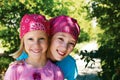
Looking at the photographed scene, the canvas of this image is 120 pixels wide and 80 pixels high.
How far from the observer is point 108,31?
617cm

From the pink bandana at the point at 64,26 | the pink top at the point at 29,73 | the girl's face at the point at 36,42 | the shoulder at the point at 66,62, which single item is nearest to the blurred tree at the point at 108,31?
the shoulder at the point at 66,62

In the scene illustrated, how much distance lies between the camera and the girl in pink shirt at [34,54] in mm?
3068

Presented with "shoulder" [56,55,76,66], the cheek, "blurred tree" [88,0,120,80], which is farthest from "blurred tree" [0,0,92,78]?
the cheek

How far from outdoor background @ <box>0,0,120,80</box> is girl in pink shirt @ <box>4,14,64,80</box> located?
81.6 inches

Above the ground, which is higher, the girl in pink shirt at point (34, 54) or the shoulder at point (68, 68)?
the girl in pink shirt at point (34, 54)

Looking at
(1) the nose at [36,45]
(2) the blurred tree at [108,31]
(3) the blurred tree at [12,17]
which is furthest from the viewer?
(3) the blurred tree at [12,17]

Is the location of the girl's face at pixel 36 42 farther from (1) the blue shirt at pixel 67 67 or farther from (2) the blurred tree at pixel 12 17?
(2) the blurred tree at pixel 12 17

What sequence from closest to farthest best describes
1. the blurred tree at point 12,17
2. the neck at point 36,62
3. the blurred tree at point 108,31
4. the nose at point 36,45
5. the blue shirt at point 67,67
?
1. the nose at point 36,45
2. the neck at point 36,62
3. the blue shirt at point 67,67
4. the blurred tree at point 108,31
5. the blurred tree at point 12,17

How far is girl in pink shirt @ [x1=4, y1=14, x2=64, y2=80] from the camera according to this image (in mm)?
3068

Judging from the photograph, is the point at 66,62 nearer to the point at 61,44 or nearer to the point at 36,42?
the point at 61,44

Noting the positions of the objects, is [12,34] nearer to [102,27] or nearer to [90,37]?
[102,27]

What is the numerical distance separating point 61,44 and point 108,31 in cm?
312

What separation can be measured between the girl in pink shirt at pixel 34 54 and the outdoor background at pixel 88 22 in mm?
2074

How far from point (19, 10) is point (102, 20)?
146 inches
